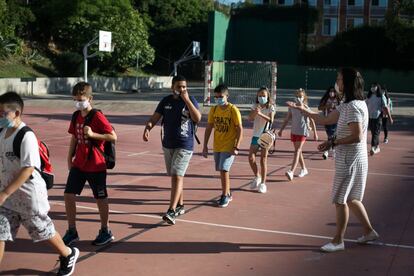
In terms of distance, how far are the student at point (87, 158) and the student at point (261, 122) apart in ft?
11.0

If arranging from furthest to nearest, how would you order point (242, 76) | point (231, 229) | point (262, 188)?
point (242, 76) < point (262, 188) < point (231, 229)

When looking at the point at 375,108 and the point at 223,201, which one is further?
the point at 375,108

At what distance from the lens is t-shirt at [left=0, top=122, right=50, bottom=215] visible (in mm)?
4660

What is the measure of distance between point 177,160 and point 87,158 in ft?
4.56

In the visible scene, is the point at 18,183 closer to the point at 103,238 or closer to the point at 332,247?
the point at 103,238

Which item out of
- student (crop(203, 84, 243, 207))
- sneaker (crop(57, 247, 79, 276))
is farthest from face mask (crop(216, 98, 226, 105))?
sneaker (crop(57, 247, 79, 276))

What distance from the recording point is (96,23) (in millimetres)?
42781

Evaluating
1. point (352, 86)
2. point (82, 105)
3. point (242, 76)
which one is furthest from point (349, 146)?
point (242, 76)

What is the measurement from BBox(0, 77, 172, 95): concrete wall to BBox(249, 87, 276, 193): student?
26715 millimetres

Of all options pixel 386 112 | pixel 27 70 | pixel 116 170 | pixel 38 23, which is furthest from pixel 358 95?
pixel 38 23

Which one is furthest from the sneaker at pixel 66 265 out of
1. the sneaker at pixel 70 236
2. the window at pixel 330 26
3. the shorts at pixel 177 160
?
the window at pixel 330 26

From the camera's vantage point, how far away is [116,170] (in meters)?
11.1

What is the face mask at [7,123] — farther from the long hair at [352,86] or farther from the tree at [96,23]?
the tree at [96,23]

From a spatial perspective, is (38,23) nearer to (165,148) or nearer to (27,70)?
(27,70)
